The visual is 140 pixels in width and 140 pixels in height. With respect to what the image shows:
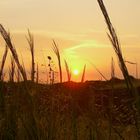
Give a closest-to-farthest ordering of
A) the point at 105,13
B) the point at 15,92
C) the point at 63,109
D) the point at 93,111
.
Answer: the point at 105,13 < the point at 93,111 < the point at 15,92 < the point at 63,109

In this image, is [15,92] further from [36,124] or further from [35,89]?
[36,124]

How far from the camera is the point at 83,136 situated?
3.37 meters

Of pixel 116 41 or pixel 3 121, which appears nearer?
pixel 116 41

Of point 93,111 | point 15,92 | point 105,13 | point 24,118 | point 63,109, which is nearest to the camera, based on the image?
point 105,13

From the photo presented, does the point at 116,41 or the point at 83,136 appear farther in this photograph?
the point at 83,136

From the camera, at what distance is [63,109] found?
3.69 meters

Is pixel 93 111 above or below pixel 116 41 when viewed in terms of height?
below

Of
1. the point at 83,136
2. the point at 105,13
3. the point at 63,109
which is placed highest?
the point at 105,13

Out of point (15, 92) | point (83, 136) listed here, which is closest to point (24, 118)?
point (15, 92)

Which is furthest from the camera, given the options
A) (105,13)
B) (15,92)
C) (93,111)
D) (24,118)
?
(15,92)

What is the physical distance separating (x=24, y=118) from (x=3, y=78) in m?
0.69

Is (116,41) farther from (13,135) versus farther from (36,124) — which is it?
(13,135)

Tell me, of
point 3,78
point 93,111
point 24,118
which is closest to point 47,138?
point 24,118

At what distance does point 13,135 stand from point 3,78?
0.46 metres
